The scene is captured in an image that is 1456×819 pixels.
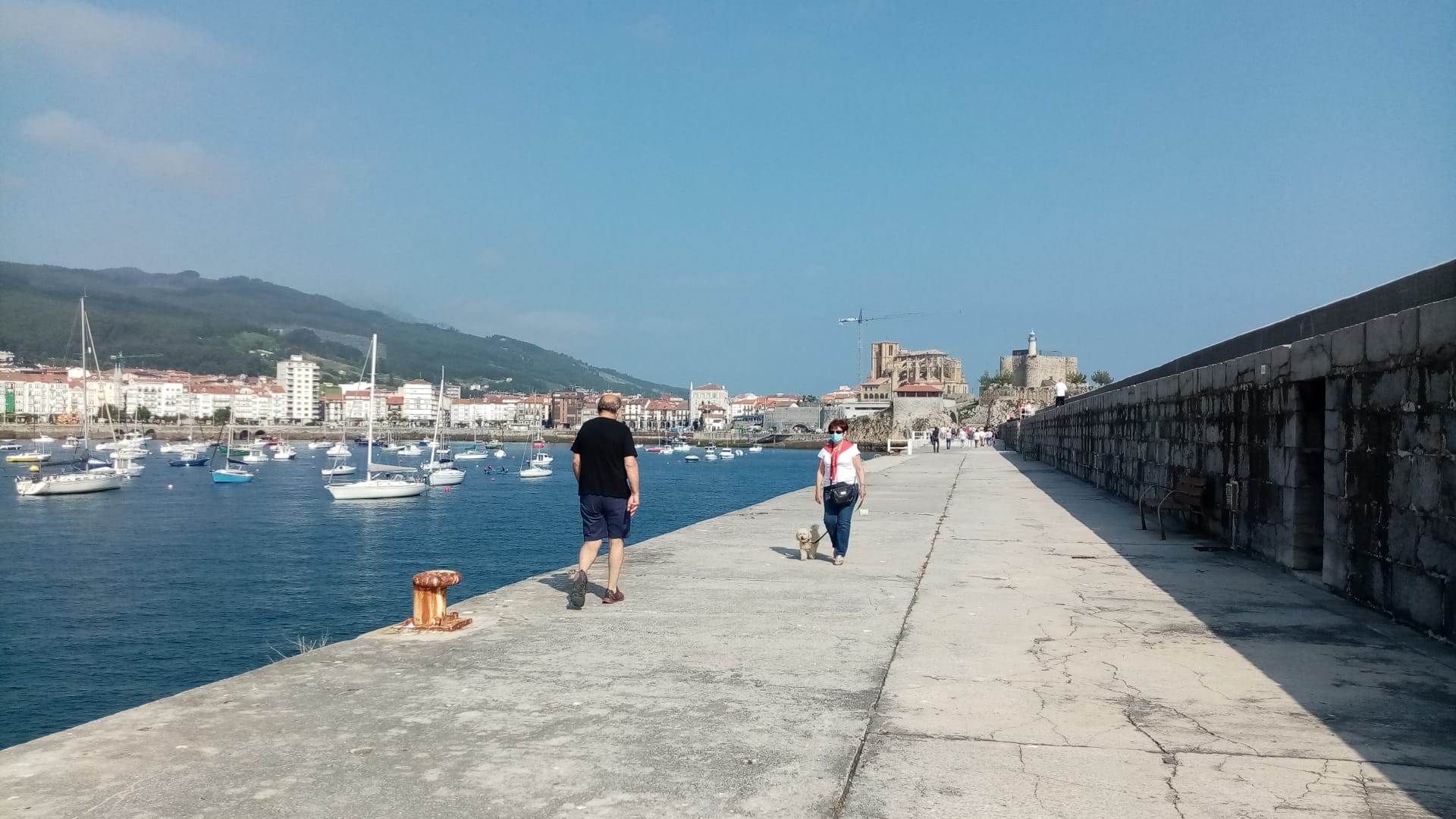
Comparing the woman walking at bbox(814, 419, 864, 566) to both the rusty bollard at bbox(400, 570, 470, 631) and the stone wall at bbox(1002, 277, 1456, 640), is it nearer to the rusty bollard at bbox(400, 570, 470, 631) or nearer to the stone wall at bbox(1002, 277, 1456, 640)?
the stone wall at bbox(1002, 277, 1456, 640)

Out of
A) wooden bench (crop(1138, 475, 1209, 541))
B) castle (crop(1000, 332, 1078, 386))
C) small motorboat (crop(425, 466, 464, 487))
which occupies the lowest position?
small motorboat (crop(425, 466, 464, 487))

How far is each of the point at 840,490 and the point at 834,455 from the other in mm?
410

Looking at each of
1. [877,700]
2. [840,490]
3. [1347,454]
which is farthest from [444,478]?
[877,700]

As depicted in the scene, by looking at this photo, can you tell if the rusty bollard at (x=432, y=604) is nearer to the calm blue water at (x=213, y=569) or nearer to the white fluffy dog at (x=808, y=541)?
the white fluffy dog at (x=808, y=541)

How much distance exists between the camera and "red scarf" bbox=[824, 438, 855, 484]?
9523 millimetres

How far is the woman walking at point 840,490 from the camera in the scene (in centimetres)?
941

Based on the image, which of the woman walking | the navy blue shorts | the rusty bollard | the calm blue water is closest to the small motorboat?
the calm blue water

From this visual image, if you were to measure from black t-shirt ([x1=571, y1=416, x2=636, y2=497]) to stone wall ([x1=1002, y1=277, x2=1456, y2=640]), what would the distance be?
5.20 m

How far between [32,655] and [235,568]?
1177 cm

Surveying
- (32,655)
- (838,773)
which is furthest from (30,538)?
(838,773)

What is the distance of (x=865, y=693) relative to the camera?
4.82 metres

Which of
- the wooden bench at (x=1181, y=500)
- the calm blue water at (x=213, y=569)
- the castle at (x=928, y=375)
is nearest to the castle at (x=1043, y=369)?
the castle at (x=928, y=375)

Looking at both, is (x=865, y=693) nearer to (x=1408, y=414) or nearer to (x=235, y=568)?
(x=1408, y=414)

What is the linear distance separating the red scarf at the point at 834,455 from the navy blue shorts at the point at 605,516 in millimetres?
2851
